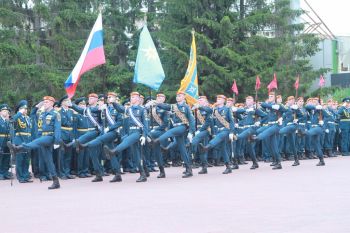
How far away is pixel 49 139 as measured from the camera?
1380 cm

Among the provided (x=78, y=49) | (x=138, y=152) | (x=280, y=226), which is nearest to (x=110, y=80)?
(x=78, y=49)

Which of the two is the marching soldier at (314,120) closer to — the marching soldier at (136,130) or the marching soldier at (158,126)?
the marching soldier at (158,126)

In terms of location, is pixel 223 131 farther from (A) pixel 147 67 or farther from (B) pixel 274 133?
(A) pixel 147 67

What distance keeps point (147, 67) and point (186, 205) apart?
6.85m

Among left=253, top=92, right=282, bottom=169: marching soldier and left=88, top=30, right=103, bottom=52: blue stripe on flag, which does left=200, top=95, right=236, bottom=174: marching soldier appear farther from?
Result: left=88, top=30, right=103, bottom=52: blue stripe on flag

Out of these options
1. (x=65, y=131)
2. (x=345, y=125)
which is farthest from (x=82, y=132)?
(x=345, y=125)

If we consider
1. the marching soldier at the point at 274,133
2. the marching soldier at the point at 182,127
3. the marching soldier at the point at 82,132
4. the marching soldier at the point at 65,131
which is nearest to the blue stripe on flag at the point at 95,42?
the marching soldier at the point at 65,131

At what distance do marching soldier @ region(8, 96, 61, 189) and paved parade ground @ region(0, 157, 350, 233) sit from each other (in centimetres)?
51

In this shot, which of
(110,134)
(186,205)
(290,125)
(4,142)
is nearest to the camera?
(186,205)

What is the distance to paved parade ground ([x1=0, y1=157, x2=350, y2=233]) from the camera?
862 centimetres

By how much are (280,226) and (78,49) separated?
25257mm

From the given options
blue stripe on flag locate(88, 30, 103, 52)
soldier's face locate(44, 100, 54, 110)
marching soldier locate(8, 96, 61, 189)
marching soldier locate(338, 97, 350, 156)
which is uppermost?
blue stripe on flag locate(88, 30, 103, 52)

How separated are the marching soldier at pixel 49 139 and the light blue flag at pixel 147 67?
9.15 feet

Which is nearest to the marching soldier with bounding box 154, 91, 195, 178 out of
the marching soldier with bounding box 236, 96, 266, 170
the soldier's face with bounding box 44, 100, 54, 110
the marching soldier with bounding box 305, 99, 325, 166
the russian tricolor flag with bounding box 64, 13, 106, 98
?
the russian tricolor flag with bounding box 64, 13, 106, 98
